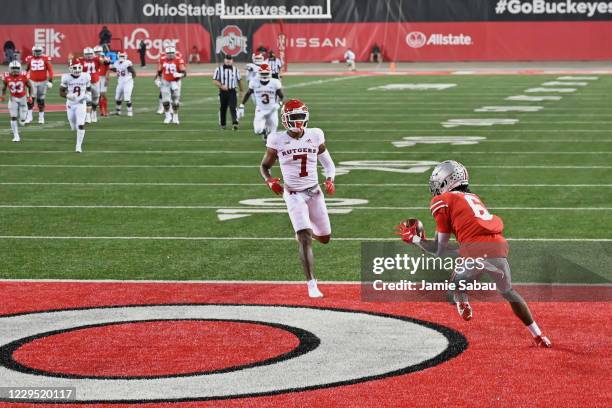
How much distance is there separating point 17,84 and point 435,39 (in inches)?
1482

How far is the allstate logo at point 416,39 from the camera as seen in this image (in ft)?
213

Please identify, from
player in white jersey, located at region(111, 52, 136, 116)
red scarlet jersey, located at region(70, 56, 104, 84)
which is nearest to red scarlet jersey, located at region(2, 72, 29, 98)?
red scarlet jersey, located at region(70, 56, 104, 84)

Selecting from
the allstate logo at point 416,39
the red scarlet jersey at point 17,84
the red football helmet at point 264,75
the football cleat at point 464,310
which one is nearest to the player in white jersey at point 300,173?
the football cleat at point 464,310

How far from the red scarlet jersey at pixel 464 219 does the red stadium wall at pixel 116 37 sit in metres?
57.2

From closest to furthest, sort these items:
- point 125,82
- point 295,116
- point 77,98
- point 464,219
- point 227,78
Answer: point 464,219 < point 295,116 < point 77,98 < point 227,78 < point 125,82

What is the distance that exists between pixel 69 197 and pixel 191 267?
613cm

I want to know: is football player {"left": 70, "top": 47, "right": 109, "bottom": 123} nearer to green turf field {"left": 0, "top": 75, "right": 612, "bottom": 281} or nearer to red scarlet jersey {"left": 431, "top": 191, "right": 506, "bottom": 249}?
green turf field {"left": 0, "top": 75, "right": 612, "bottom": 281}

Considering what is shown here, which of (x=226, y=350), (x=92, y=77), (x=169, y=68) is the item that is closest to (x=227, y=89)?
(x=169, y=68)

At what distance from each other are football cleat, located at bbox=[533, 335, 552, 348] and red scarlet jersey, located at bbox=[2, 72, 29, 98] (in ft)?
71.4

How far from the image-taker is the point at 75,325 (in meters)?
10.5

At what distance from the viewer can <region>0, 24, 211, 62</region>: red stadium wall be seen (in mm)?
66188

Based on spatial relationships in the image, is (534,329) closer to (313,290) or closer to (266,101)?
(313,290)

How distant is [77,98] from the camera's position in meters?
26.1

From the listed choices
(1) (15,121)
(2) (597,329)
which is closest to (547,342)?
(2) (597,329)
